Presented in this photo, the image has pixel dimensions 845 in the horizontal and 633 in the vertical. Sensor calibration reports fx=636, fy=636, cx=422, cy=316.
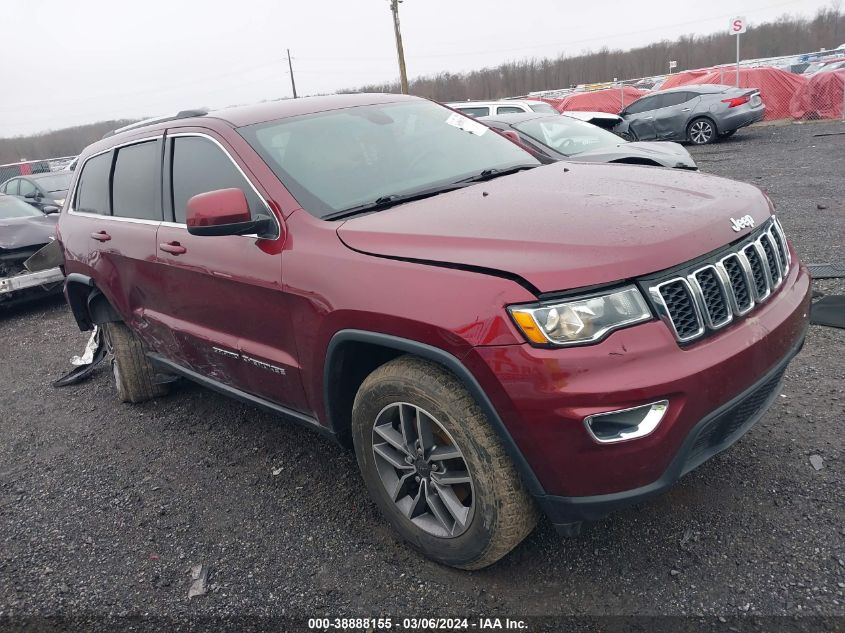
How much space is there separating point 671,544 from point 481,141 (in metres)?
2.23

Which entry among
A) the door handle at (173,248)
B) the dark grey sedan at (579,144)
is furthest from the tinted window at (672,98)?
the door handle at (173,248)

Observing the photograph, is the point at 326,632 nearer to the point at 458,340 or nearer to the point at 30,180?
the point at 458,340

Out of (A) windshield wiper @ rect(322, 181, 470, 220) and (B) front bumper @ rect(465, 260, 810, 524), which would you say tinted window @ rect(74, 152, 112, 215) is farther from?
(B) front bumper @ rect(465, 260, 810, 524)

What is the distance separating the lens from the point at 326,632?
234 cm

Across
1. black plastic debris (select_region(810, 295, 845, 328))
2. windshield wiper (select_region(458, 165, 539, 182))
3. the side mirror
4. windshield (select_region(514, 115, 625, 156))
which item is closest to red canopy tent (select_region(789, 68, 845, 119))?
windshield (select_region(514, 115, 625, 156))

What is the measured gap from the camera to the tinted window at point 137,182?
3635mm

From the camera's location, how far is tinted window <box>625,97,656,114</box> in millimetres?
16578

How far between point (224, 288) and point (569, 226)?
5.52 ft

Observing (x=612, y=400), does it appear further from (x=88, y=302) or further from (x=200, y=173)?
(x=88, y=302)

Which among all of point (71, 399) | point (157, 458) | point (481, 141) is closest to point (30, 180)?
point (71, 399)

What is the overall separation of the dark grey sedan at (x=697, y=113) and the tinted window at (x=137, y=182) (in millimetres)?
13683

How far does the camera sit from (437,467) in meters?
2.41

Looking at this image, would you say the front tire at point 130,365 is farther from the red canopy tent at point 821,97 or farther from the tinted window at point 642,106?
the red canopy tent at point 821,97

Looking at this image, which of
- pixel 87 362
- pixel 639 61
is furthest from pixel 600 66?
pixel 87 362
